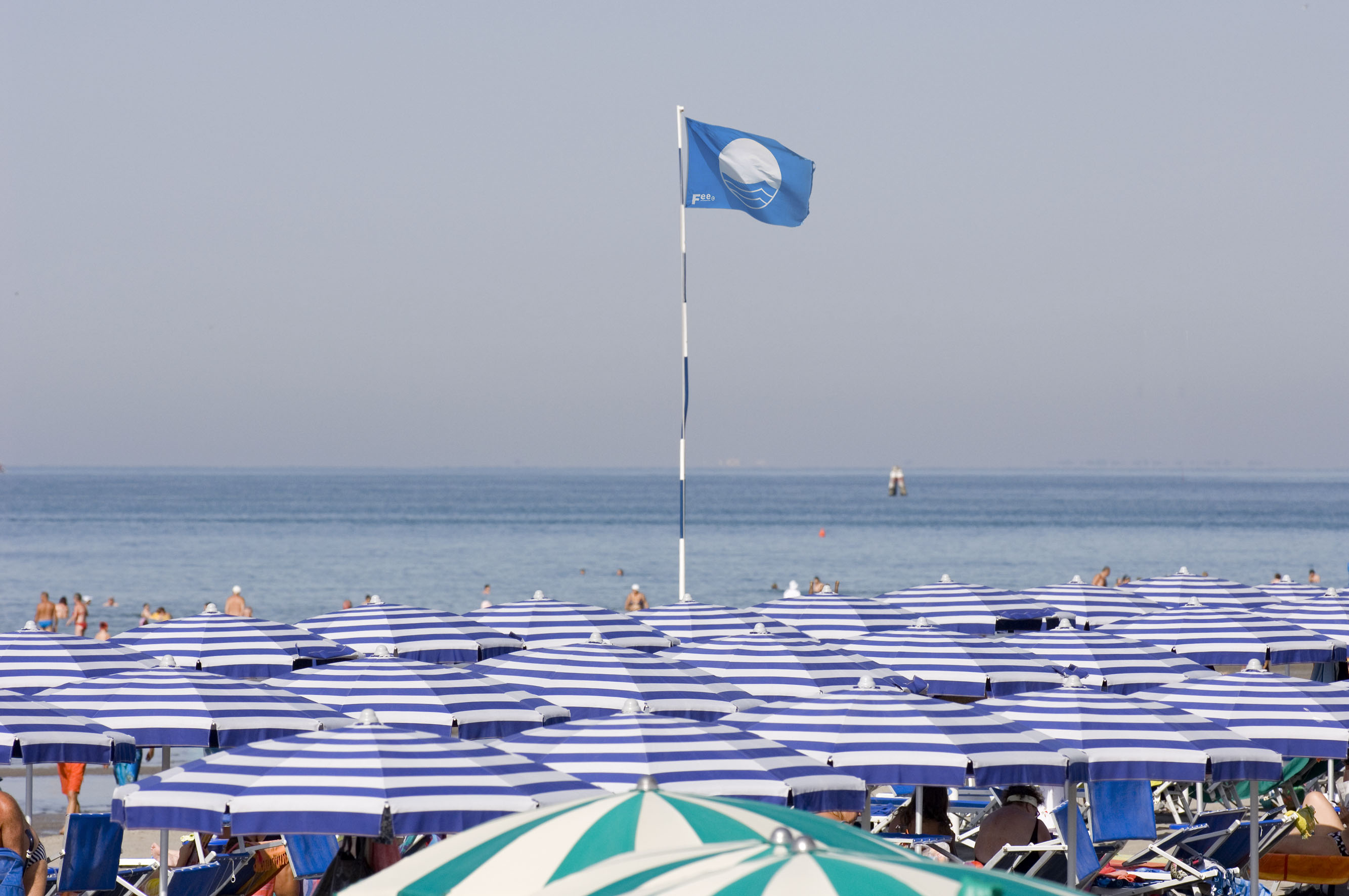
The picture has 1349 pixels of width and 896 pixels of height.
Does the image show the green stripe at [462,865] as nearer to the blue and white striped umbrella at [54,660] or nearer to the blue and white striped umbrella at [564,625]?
the blue and white striped umbrella at [54,660]

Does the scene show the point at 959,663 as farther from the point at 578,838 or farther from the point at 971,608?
the point at 578,838

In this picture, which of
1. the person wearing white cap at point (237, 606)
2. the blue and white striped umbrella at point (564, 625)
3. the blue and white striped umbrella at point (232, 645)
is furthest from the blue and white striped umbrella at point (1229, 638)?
the person wearing white cap at point (237, 606)

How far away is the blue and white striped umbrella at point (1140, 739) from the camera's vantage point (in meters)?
7.86

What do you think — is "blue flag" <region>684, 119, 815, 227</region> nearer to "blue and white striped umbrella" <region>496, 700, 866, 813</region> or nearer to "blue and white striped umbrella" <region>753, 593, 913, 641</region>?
"blue and white striped umbrella" <region>753, 593, 913, 641</region>

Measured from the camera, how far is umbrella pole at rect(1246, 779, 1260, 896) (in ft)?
27.7

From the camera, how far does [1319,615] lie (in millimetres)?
15344

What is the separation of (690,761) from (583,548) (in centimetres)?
8292

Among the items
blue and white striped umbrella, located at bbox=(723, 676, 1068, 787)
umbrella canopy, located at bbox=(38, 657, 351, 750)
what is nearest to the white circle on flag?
umbrella canopy, located at bbox=(38, 657, 351, 750)

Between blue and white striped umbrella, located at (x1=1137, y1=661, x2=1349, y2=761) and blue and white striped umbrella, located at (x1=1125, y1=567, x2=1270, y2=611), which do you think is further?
blue and white striped umbrella, located at (x1=1125, y1=567, x2=1270, y2=611)

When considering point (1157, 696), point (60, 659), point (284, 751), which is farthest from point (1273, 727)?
point (60, 659)

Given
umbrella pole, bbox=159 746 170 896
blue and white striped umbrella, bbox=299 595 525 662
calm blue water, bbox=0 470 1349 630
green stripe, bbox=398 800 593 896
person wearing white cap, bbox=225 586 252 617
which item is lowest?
calm blue water, bbox=0 470 1349 630

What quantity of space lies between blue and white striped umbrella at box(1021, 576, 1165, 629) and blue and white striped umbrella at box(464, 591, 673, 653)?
17.4ft

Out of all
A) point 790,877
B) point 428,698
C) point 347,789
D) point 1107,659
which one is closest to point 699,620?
point 1107,659

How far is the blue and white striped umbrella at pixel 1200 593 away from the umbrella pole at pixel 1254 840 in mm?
7840
